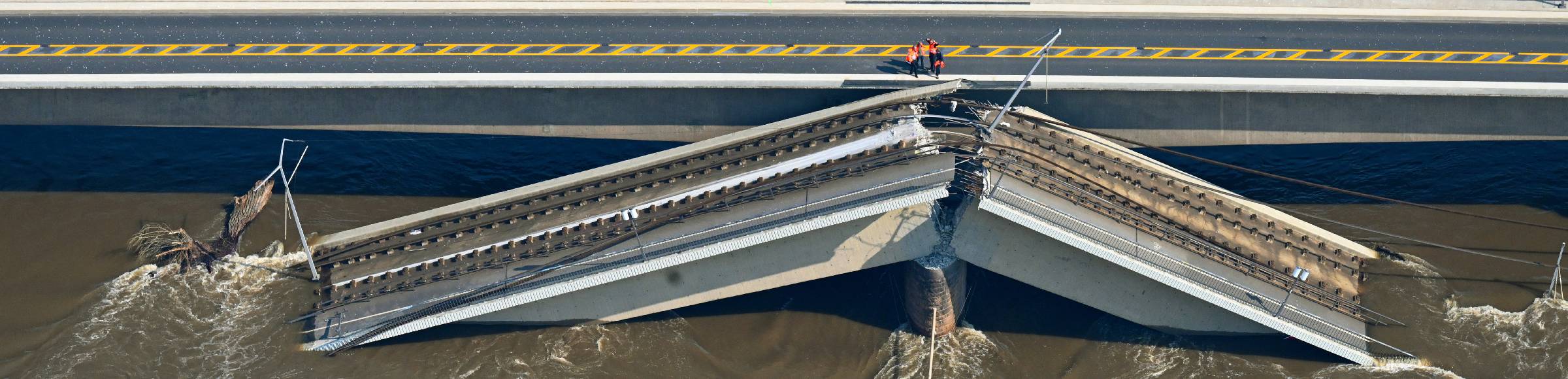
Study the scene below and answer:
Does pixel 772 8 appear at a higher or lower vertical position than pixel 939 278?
higher

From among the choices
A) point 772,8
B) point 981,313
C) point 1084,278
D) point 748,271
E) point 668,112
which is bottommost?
point 981,313

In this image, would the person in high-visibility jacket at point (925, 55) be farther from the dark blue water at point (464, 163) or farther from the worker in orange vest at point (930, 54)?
the dark blue water at point (464, 163)

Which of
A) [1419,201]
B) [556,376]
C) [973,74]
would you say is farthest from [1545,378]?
[556,376]

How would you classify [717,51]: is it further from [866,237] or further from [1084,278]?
[1084,278]

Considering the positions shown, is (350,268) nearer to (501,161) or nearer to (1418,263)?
(501,161)

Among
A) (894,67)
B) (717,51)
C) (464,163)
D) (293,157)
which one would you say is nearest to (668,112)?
(717,51)

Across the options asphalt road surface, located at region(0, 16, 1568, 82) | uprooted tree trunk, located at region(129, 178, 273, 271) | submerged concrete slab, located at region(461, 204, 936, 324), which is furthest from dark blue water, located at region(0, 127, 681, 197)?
submerged concrete slab, located at region(461, 204, 936, 324)

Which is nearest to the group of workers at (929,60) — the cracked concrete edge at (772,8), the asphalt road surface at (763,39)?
the asphalt road surface at (763,39)
